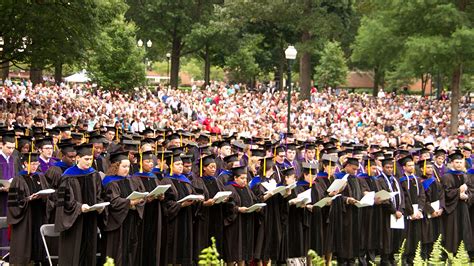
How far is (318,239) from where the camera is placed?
12633mm

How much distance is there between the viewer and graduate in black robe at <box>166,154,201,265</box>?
11266 mm

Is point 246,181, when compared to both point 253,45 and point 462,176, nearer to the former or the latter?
point 462,176

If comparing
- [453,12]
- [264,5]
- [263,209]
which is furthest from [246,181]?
[264,5]

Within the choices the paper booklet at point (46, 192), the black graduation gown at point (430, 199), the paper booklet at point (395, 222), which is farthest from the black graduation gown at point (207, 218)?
the black graduation gown at point (430, 199)

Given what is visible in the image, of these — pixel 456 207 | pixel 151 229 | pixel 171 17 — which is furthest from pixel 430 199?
pixel 171 17

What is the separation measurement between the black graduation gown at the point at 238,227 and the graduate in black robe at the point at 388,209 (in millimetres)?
2483

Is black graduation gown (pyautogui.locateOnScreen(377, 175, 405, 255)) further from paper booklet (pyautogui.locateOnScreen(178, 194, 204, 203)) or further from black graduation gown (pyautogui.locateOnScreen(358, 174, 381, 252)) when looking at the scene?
paper booklet (pyautogui.locateOnScreen(178, 194, 204, 203))

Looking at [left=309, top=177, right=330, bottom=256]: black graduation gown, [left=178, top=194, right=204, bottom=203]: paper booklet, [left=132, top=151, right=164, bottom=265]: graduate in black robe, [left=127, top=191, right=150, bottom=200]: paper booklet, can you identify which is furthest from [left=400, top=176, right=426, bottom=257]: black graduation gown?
[left=127, top=191, right=150, bottom=200]: paper booklet

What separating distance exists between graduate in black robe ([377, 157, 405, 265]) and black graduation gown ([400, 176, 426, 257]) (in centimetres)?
16

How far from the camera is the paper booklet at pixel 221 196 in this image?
Result: 10891 millimetres

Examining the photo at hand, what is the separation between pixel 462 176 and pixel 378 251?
216cm

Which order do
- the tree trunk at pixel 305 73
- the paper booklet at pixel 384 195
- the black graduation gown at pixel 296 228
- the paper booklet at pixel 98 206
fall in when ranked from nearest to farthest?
the paper booklet at pixel 98 206 → the black graduation gown at pixel 296 228 → the paper booklet at pixel 384 195 → the tree trunk at pixel 305 73

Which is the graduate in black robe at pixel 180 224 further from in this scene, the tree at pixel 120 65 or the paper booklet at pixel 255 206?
the tree at pixel 120 65

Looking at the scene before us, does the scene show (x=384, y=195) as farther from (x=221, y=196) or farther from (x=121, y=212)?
(x=121, y=212)
